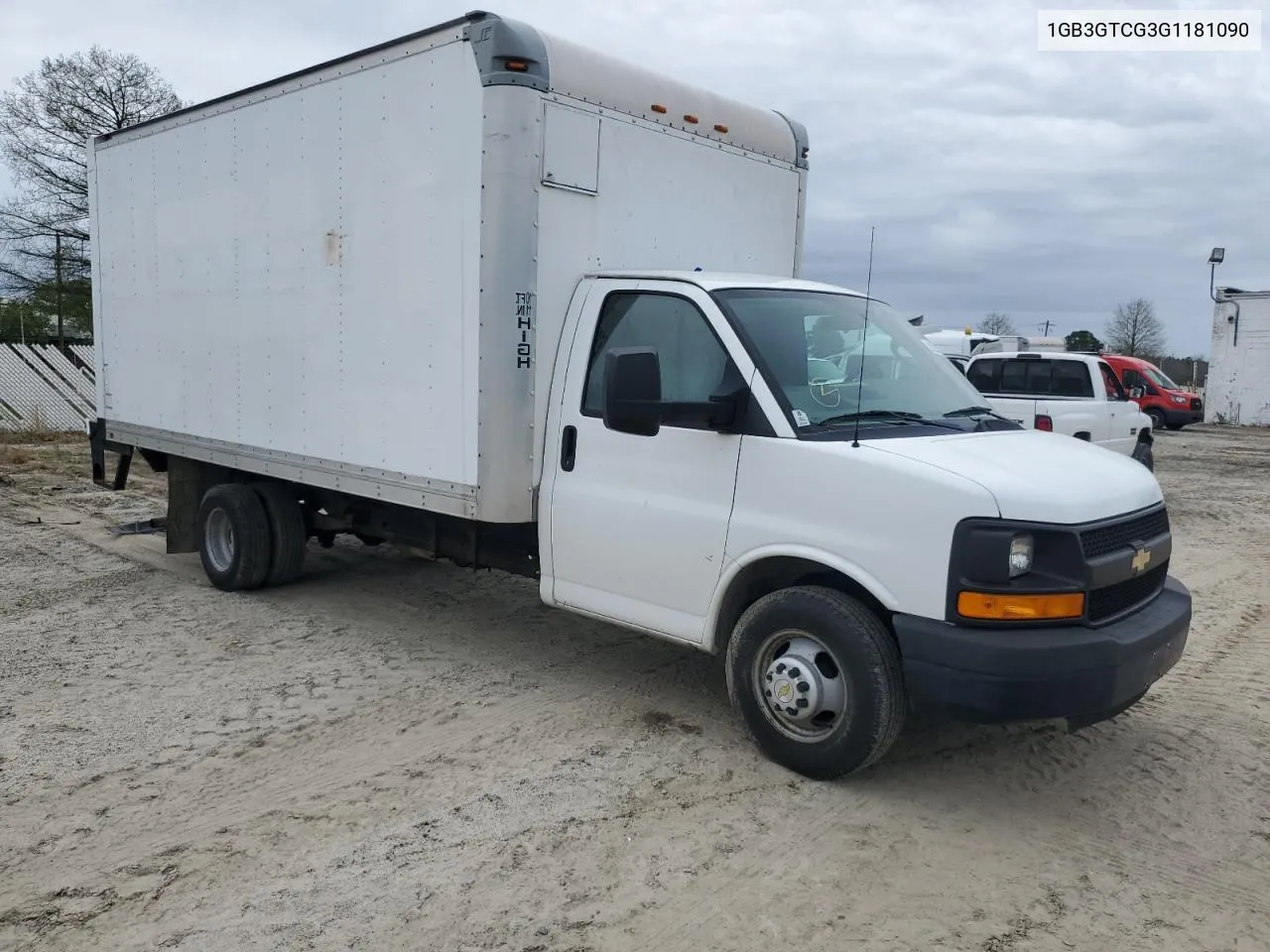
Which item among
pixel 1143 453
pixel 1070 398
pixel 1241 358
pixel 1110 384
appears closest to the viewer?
pixel 1143 453

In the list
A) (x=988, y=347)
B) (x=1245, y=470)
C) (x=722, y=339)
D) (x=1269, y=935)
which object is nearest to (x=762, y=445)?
(x=722, y=339)

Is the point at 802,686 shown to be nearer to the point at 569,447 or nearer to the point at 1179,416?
the point at 569,447

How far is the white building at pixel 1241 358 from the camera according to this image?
31.9 metres

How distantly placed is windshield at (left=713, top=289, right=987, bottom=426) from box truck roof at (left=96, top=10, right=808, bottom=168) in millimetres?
1447

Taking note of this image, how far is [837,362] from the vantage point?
16.3ft

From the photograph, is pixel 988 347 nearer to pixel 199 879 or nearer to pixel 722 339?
pixel 722 339

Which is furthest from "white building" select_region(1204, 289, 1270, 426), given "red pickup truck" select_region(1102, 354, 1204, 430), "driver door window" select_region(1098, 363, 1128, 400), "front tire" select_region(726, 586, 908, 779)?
"front tire" select_region(726, 586, 908, 779)

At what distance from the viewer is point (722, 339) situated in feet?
15.8

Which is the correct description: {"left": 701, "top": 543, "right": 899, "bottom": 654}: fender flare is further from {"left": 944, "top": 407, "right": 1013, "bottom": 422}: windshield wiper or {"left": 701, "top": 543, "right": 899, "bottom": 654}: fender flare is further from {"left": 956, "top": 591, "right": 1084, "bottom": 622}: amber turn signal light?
{"left": 944, "top": 407, "right": 1013, "bottom": 422}: windshield wiper

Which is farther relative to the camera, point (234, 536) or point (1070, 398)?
point (1070, 398)

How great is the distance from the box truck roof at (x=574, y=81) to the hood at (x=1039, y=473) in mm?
2537

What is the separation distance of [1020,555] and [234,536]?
18.9ft

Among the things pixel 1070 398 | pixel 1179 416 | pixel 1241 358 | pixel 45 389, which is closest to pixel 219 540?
pixel 1070 398

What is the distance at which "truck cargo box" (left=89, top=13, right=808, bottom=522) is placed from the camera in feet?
17.3
